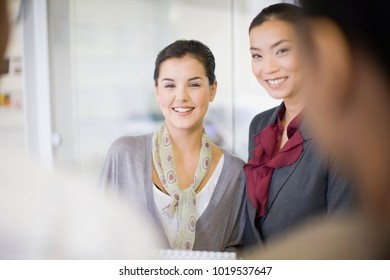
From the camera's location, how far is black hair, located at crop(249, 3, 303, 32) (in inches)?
61.1

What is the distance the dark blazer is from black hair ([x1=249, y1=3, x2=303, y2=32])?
0.27m

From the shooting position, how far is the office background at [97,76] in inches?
63.6

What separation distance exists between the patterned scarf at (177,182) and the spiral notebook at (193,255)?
0.02 meters

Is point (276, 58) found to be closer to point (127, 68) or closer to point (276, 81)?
point (276, 81)

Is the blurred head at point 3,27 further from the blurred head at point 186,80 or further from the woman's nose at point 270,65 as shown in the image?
the woman's nose at point 270,65

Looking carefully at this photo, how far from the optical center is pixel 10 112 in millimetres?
1701

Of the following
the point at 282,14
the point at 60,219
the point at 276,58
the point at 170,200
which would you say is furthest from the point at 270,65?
the point at 60,219

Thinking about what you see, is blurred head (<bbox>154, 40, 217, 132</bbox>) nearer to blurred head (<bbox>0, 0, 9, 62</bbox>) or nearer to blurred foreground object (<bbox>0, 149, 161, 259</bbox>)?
blurred foreground object (<bbox>0, 149, 161, 259</bbox>)

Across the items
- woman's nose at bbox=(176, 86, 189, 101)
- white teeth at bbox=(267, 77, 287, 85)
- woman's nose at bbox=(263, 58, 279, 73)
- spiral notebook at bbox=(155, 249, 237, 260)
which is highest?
woman's nose at bbox=(263, 58, 279, 73)

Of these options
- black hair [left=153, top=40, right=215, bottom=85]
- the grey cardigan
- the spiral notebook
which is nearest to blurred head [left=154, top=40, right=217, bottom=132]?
black hair [left=153, top=40, right=215, bottom=85]

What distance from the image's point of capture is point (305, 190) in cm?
154

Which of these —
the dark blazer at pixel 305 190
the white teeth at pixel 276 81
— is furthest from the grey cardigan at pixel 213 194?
the white teeth at pixel 276 81
